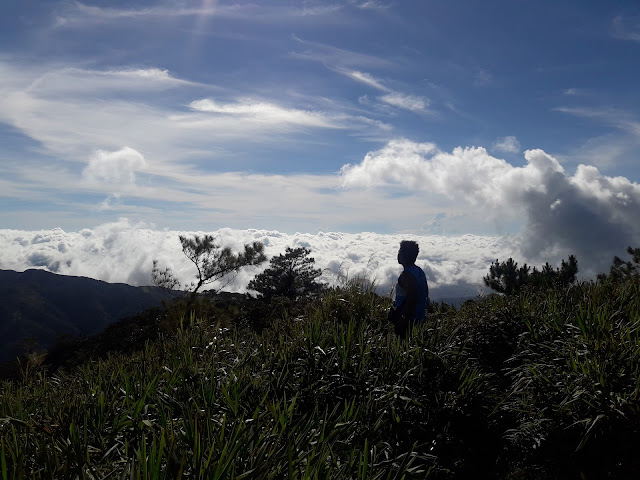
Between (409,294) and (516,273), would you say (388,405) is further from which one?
(516,273)

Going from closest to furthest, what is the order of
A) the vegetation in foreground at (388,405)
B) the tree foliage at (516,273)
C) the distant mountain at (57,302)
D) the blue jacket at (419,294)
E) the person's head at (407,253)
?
the vegetation in foreground at (388,405), the blue jacket at (419,294), the person's head at (407,253), the tree foliage at (516,273), the distant mountain at (57,302)

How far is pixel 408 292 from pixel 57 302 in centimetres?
18573

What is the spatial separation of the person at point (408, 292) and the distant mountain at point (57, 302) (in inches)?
5415

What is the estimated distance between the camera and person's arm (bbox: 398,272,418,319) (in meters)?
5.99

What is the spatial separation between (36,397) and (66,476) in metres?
2.57

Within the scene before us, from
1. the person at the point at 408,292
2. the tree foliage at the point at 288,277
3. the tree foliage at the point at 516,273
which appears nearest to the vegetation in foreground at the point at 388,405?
the person at the point at 408,292

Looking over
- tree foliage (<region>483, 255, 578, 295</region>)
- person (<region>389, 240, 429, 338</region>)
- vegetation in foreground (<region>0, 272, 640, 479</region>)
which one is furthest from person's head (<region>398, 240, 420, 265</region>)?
tree foliage (<region>483, 255, 578, 295</region>)

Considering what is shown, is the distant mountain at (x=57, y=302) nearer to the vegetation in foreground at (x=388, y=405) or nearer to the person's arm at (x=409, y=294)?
the person's arm at (x=409, y=294)

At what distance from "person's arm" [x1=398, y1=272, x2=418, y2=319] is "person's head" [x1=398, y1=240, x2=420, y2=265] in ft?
0.85

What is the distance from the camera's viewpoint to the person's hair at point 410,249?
20.7 feet

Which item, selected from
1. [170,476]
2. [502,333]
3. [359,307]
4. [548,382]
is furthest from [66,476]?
[359,307]

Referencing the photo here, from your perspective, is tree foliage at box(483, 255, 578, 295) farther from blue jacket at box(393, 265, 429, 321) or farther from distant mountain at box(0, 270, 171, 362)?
distant mountain at box(0, 270, 171, 362)

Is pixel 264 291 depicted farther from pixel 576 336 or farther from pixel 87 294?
pixel 87 294

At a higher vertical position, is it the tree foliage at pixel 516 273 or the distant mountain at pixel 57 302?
the tree foliage at pixel 516 273
